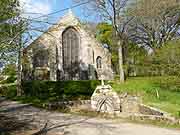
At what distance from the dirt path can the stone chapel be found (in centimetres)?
3205

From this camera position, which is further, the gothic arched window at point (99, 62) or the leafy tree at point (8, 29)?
the gothic arched window at point (99, 62)

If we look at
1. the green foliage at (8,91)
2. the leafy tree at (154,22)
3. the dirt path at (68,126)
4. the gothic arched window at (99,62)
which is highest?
the leafy tree at (154,22)

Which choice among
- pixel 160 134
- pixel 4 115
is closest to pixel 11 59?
pixel 4 115

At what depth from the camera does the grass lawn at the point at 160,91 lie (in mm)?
25978

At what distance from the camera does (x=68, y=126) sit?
56.2ft

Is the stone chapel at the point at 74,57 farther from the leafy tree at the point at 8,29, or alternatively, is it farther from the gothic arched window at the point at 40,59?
the leafy tree at the point at 8,29

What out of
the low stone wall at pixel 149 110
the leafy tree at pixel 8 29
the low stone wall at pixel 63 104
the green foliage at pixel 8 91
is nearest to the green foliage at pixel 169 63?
the low stone wall at pixel 149 110

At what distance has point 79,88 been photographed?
4241 centimetres

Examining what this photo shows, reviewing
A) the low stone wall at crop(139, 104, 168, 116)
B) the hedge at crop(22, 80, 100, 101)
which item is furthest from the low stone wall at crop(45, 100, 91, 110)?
the hedge at crop(22, 80, 100, 101)

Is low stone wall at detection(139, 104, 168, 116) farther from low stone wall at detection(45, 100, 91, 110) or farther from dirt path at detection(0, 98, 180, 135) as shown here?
dirt path at detection(0, 98, 180, 135)

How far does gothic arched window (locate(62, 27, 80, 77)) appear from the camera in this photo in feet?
183

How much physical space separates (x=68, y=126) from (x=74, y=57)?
39.8 m

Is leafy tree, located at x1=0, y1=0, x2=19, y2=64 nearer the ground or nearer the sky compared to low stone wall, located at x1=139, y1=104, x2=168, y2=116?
nearer the sky

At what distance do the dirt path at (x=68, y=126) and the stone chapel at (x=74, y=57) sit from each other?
105 feet
